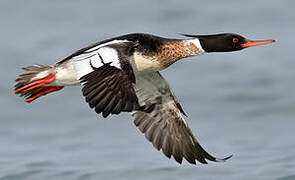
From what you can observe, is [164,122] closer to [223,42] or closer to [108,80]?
[223,42]

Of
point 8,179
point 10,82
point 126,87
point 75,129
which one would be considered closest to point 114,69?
point 126,87

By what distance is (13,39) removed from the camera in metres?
14.2

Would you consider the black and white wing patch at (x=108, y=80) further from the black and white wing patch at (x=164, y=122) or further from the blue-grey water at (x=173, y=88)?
the blue-grey water at (x=173, y=88)

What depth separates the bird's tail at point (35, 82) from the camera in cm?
921

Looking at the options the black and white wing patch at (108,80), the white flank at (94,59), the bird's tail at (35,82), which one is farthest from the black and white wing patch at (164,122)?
the black and white wing patch at (108,80)

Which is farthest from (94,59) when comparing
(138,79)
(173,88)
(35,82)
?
(173,88)

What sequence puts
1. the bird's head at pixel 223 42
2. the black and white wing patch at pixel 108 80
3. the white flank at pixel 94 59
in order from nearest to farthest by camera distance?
the black and white wing patch at pixel 108 80
the white flank at pixel 94 59
the bird's head at pixel 223 42

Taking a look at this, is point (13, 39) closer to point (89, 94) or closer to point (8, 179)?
point (8, 179)

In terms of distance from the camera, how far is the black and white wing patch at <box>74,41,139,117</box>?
782 cm

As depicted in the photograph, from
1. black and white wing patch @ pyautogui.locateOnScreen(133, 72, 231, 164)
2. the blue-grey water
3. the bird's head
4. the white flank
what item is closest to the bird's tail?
the white flank

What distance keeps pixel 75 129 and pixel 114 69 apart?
13.2ft

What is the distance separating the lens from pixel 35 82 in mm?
9312

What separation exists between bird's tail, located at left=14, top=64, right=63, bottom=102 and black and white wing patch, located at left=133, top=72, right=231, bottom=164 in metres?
1.04

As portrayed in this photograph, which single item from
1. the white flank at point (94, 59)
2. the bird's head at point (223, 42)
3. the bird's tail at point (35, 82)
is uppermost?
the white flank at point (94, 59)
